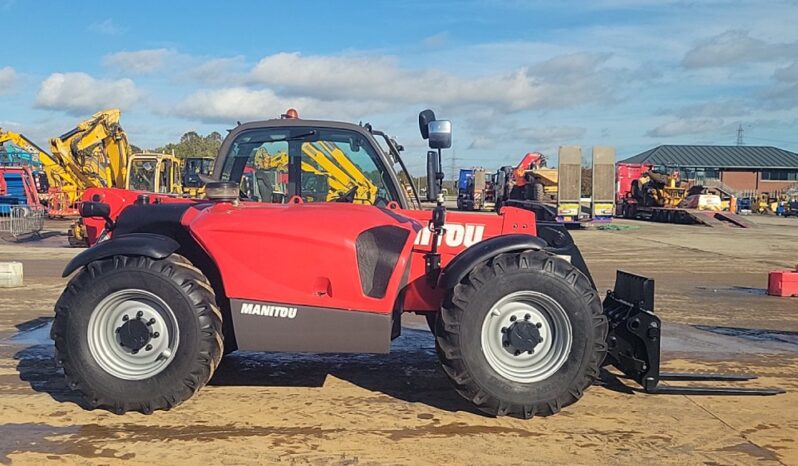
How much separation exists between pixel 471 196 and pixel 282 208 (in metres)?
Answer: 44.7

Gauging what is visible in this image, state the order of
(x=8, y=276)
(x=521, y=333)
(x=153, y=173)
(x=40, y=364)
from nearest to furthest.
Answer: (x=521, y=333) < (x=40, y=364) < (x=8, y=276) < (x=153, y=173)

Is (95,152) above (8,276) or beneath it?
above

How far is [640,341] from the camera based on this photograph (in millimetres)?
5062

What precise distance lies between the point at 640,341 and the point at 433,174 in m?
1.89

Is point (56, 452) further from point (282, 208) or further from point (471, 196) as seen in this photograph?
point (471, 196)

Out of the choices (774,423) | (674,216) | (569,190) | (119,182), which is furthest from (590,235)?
(774,423)

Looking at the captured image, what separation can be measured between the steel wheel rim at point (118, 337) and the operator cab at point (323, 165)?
140cm

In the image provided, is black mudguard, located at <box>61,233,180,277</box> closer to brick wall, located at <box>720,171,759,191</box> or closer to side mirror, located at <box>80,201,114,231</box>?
side mirror, located at <box>80,201,114,231</box>

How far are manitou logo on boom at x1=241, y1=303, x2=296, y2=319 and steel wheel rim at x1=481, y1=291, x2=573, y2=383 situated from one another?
1282 millimetres

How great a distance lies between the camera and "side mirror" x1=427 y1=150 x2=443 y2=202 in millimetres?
5117

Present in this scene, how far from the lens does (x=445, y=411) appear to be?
4.88 m

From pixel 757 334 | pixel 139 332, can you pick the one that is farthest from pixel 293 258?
pixel 757 334

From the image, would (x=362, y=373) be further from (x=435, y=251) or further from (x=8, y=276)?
(x=8, y=276)

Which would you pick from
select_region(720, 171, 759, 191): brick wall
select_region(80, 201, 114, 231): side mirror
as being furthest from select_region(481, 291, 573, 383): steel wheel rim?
select_region(720, 171, 759, 191): brick wall
